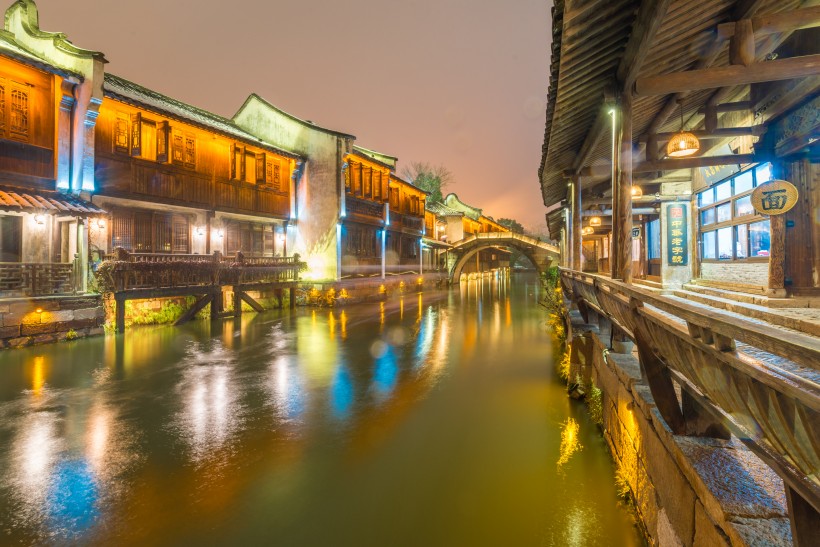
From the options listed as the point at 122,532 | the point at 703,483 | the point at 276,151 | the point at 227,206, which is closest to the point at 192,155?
the point at 227,206

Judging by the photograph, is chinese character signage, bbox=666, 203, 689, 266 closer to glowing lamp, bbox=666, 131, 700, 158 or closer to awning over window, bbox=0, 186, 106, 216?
glowing lamp, bbox=666, 131, 700, 158

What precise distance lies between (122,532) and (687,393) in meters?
5.84

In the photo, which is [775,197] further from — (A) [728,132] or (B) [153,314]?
(B) [153,314]

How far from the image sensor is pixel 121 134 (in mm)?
15781

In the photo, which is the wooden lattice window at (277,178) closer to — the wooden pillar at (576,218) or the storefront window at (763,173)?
the wooden pillar at (576,218)

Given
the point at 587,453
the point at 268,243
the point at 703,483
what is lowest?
the point at 587,453

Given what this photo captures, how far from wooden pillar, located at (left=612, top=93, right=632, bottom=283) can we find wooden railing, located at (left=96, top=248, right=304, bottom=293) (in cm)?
1524

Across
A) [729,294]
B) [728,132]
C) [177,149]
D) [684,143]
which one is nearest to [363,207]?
[177,149]

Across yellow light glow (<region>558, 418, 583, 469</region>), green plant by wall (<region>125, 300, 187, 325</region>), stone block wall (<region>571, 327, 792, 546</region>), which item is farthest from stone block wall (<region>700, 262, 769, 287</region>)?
green plant by wall (<region>125, 300, 187, 325</region>)

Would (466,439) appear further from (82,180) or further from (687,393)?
(82,180)

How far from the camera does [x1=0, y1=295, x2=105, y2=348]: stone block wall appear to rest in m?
12.3

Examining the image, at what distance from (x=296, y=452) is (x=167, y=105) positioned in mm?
19404

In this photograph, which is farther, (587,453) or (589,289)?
(589,289)

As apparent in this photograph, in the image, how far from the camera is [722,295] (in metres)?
10.0
